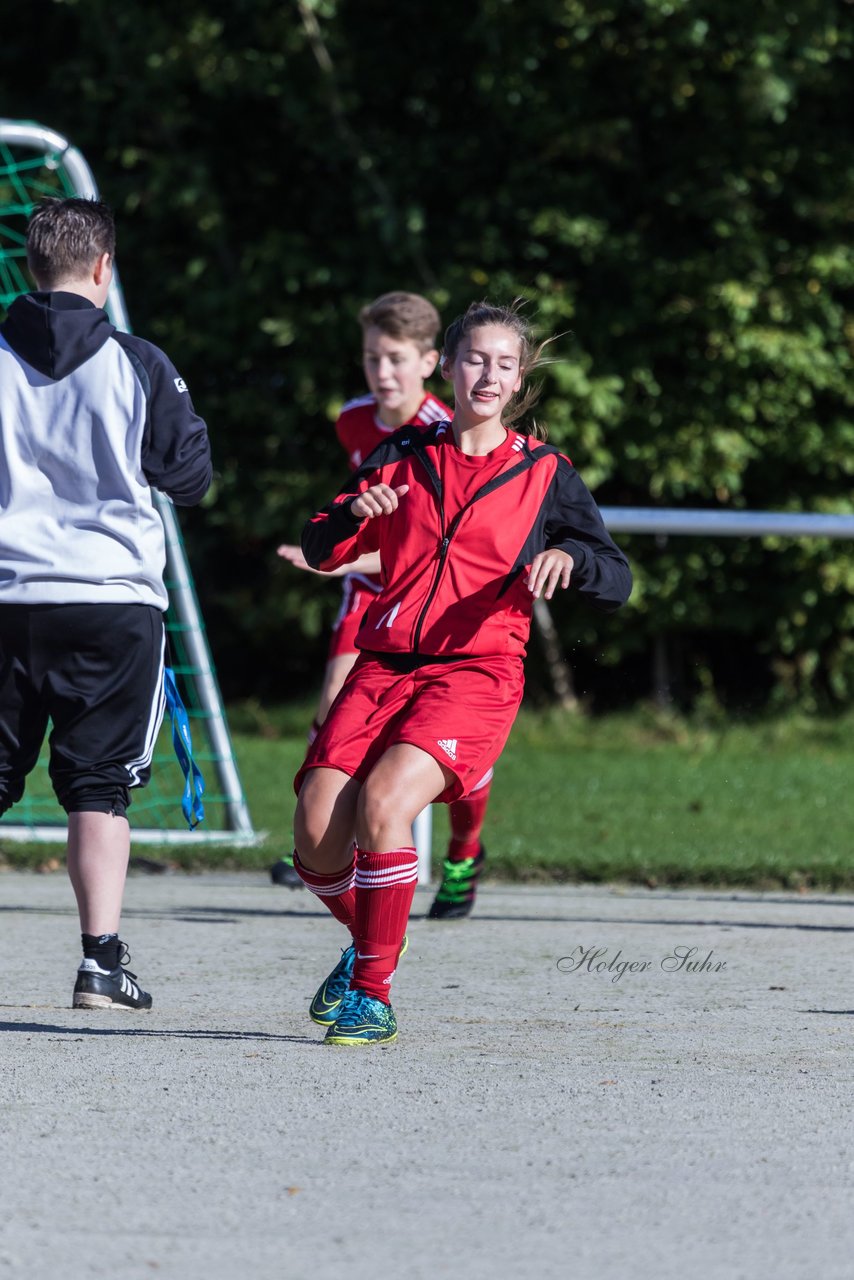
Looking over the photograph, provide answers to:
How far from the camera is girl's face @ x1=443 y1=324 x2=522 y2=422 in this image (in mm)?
4441

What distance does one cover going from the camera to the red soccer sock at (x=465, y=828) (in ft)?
19.8

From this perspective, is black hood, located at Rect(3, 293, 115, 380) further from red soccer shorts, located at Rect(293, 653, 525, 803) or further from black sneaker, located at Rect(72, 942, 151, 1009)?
black sneaker, located at Rect(72, 942, 151, 1009)

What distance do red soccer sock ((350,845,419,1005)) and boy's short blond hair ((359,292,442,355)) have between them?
2386mm

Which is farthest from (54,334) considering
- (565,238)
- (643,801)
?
(565,238)

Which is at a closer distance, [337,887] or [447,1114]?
[447,1114]

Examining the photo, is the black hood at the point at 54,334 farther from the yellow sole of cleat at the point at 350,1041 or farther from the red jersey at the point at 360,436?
the red jersey at the point at 360,436

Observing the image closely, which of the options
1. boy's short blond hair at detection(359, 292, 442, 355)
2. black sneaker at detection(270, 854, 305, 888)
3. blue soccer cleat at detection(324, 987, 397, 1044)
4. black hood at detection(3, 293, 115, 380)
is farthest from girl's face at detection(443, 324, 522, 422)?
black sneaker at detection(270, 854, 305, 888)

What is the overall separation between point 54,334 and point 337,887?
1.48 m

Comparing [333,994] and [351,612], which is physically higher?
[351,612]

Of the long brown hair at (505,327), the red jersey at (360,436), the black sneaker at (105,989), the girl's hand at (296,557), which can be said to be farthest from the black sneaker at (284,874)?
the long brown hair at (505,327)

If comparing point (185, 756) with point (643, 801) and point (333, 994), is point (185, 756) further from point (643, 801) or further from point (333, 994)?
point (643, 801)

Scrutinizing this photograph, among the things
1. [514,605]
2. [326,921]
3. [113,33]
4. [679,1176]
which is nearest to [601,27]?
[113,33]

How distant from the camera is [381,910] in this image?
4145 mm

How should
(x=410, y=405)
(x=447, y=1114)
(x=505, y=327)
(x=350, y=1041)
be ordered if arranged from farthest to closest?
1. (x=410, y=405)
2. (x=505, y=327)
3. (x=350, y=1041)
4. (x=447, y=1114)
